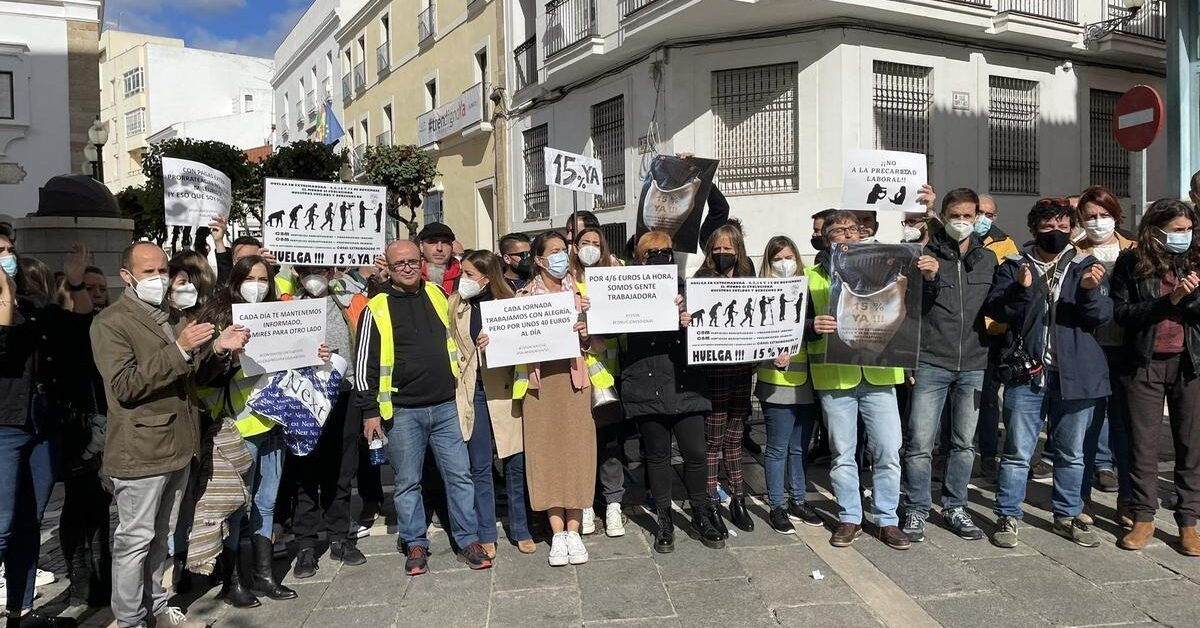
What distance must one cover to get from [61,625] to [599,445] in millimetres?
3056

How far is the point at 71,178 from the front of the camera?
13.0 m

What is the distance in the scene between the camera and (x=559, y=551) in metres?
4.89

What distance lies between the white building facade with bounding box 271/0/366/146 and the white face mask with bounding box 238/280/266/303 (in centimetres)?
2950

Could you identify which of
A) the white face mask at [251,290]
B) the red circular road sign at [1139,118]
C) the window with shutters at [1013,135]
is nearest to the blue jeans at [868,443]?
the white face mask at [251,290]

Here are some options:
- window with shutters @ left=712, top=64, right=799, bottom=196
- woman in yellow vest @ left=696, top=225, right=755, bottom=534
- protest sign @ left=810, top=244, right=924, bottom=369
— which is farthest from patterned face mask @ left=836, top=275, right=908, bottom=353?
window with shutters @ left=712, top=64, right=799, bottom=196

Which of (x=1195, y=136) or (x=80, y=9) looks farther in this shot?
(x=80, y=9)

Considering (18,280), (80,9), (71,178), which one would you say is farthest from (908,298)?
(80,9)

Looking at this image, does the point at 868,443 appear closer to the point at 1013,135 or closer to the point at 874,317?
the point at 874,317

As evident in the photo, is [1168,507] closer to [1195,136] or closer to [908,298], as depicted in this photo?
[908,298]

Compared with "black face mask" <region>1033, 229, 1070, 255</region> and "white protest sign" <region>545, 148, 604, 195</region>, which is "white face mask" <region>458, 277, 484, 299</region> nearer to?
"white protest sign" <region>545, 148, 604, 195</region>

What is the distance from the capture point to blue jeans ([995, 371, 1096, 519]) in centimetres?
502

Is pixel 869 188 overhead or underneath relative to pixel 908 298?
overhead

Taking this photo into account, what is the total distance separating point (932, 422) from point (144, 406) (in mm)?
4281

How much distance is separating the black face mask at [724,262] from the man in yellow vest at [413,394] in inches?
64.6
